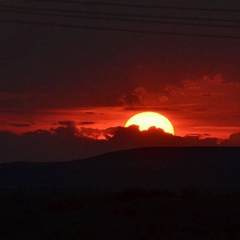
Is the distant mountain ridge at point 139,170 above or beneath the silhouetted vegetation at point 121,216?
above

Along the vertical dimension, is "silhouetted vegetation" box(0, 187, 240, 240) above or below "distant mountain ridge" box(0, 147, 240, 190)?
below

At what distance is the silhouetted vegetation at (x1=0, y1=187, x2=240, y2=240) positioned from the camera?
25672 millimetres

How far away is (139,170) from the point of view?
5912 centimetres

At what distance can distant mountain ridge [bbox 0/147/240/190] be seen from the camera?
170ft

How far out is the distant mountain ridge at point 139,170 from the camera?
5172 cm

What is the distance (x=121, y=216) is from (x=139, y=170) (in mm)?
29718

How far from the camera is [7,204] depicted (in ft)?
109

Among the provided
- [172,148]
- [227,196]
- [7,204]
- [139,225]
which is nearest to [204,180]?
[172,148]

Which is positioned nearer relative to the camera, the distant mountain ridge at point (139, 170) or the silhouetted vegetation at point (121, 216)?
the silhouetted vegetation at point (121, 216)

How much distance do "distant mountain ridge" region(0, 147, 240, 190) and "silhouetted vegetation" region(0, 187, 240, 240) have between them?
41.7 feet

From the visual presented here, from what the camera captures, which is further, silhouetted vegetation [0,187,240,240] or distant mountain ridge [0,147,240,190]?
distant mountain ridge [0,147,240,190]

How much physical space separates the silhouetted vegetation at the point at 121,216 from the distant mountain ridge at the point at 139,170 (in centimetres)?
1271

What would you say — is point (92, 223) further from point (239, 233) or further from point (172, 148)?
point (172, 148)

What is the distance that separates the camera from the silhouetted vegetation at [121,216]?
2567 centimetres
